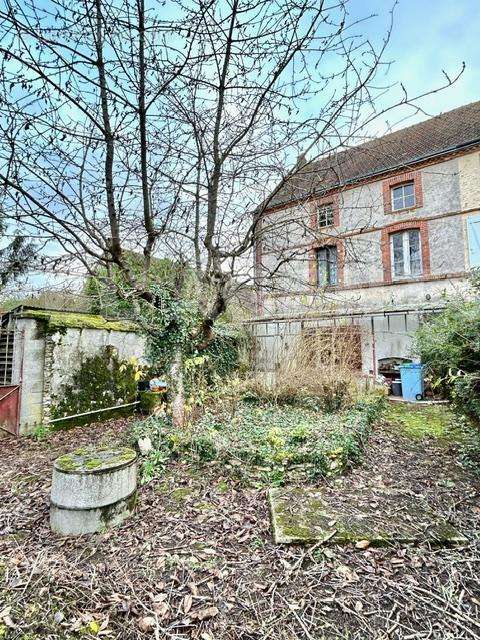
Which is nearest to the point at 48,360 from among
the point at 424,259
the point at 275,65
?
the point at 275,65

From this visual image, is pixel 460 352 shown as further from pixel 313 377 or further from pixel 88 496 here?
pixel 88 496

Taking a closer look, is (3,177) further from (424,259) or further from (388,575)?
(424,259)

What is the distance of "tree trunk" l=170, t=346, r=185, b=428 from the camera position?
5.30 metres

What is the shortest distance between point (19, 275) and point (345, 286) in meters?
11.1

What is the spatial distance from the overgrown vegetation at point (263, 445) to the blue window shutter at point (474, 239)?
773 cm

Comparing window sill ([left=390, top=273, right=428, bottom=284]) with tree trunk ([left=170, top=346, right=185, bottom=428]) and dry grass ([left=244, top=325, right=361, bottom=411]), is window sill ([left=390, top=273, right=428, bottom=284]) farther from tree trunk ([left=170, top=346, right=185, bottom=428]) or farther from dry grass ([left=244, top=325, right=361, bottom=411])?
tree trunk ([left=170, top=346, right=185, bottom=428])

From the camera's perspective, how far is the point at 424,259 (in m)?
11.4

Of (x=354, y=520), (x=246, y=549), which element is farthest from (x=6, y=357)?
(x=354, y=520)

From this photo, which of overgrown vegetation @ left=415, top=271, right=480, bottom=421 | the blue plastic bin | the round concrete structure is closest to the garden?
the round concrete structure

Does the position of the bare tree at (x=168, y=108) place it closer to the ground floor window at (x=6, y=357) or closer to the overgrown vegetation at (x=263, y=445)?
the overgrown vegetation at (x=263, y=445)

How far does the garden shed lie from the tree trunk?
119cm

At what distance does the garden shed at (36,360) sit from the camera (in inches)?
243

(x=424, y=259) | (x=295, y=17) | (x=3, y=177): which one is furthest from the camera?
(x=424, y=259)

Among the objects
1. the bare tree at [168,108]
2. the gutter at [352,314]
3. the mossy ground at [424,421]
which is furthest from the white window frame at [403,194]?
the bare tree at [168,108]
